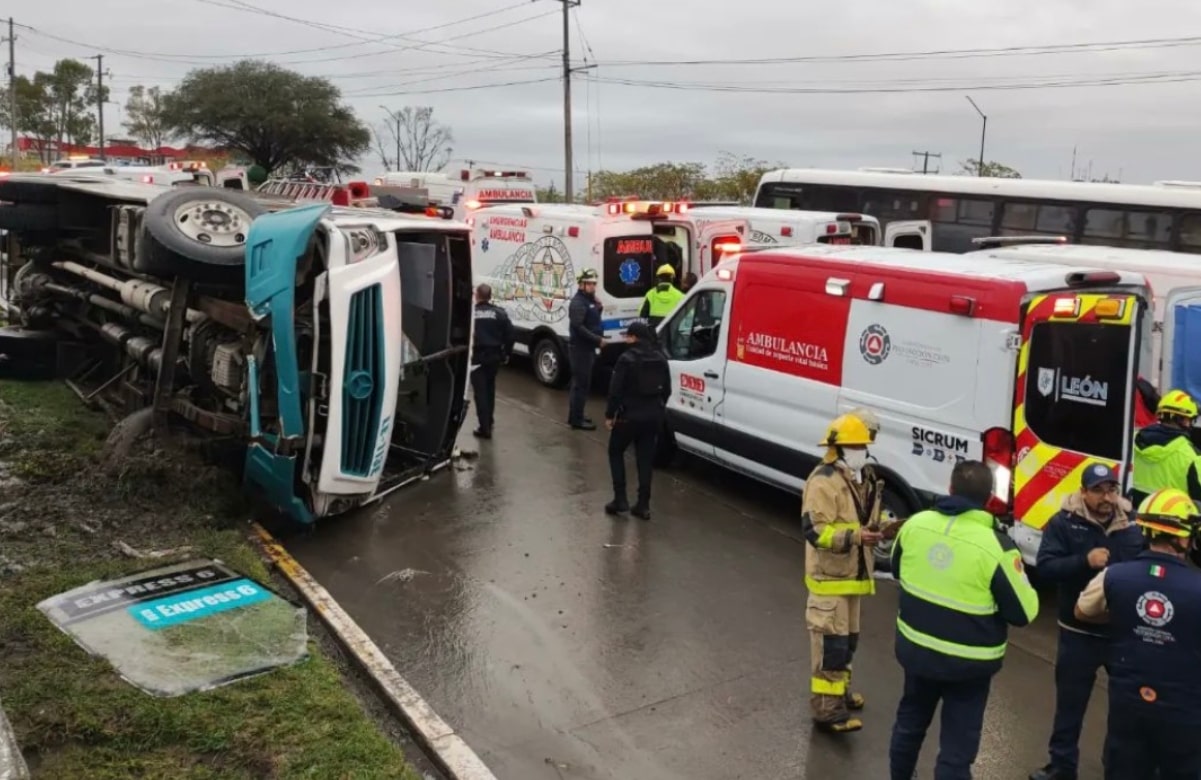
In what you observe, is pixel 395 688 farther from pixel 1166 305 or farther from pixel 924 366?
pixel 1166 305

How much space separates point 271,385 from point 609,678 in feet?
9.82

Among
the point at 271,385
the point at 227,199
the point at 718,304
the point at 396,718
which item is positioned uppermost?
the point at 227,199

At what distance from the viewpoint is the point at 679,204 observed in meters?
11.9

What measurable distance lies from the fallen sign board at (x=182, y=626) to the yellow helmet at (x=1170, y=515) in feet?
12.4

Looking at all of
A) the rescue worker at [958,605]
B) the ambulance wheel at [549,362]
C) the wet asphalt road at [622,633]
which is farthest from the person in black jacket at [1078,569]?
the ambulance wheel at [549,362]

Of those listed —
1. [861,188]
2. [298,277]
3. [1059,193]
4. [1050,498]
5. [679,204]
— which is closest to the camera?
[1050,498]

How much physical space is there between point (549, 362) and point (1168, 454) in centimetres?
788

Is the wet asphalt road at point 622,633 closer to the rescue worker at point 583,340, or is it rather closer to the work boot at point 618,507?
the work boot at point 618,507

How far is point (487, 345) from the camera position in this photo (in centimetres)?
938

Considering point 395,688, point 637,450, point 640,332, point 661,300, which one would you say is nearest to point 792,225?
point 661,300

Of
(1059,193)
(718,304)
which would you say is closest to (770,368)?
(718,304)

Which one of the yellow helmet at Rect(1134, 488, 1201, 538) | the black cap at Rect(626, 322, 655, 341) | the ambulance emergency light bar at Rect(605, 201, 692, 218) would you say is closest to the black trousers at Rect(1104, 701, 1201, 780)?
the yellow helmet at Rect(1134, 488, 1201, 538)

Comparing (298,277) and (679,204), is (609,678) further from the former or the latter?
(679,204)

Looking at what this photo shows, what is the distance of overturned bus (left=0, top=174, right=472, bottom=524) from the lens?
613 cm
